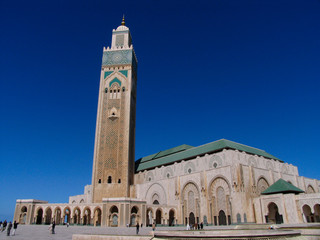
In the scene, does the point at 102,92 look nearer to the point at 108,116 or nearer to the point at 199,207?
the point at 108,116

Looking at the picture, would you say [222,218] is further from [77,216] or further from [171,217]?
[77,216]

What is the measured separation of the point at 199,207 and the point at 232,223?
4.10 meters

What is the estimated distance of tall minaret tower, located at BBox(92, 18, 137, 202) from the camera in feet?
102

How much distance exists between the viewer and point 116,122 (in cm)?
3347

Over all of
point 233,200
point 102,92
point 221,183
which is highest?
point 102,92

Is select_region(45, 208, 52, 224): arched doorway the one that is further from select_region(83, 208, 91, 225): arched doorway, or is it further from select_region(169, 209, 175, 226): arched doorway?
select_region(169, 209, 175, 226): arched doorway

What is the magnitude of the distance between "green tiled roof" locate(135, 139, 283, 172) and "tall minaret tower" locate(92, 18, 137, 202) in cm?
270

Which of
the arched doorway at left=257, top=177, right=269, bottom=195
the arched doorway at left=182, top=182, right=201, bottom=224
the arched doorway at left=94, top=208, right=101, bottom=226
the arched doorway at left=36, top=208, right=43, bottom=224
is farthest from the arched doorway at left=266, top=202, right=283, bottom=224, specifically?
the arched doorway at left=36, top=208, right=43, bottom=224

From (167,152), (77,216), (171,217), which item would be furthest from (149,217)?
(167,152)

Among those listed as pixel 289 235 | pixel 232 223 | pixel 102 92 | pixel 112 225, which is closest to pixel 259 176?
pixel 232 223

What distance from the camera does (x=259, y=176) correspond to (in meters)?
23.7

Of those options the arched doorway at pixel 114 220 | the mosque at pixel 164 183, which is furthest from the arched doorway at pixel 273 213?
the arched doorway at pixel 114 220

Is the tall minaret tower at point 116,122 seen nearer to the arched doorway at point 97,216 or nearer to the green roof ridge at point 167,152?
the arched doorway at point 97,216

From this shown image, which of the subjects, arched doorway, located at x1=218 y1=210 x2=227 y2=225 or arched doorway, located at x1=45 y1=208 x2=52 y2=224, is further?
arched doorway, located at x1=45 y1=208 x2=52 y2=224
